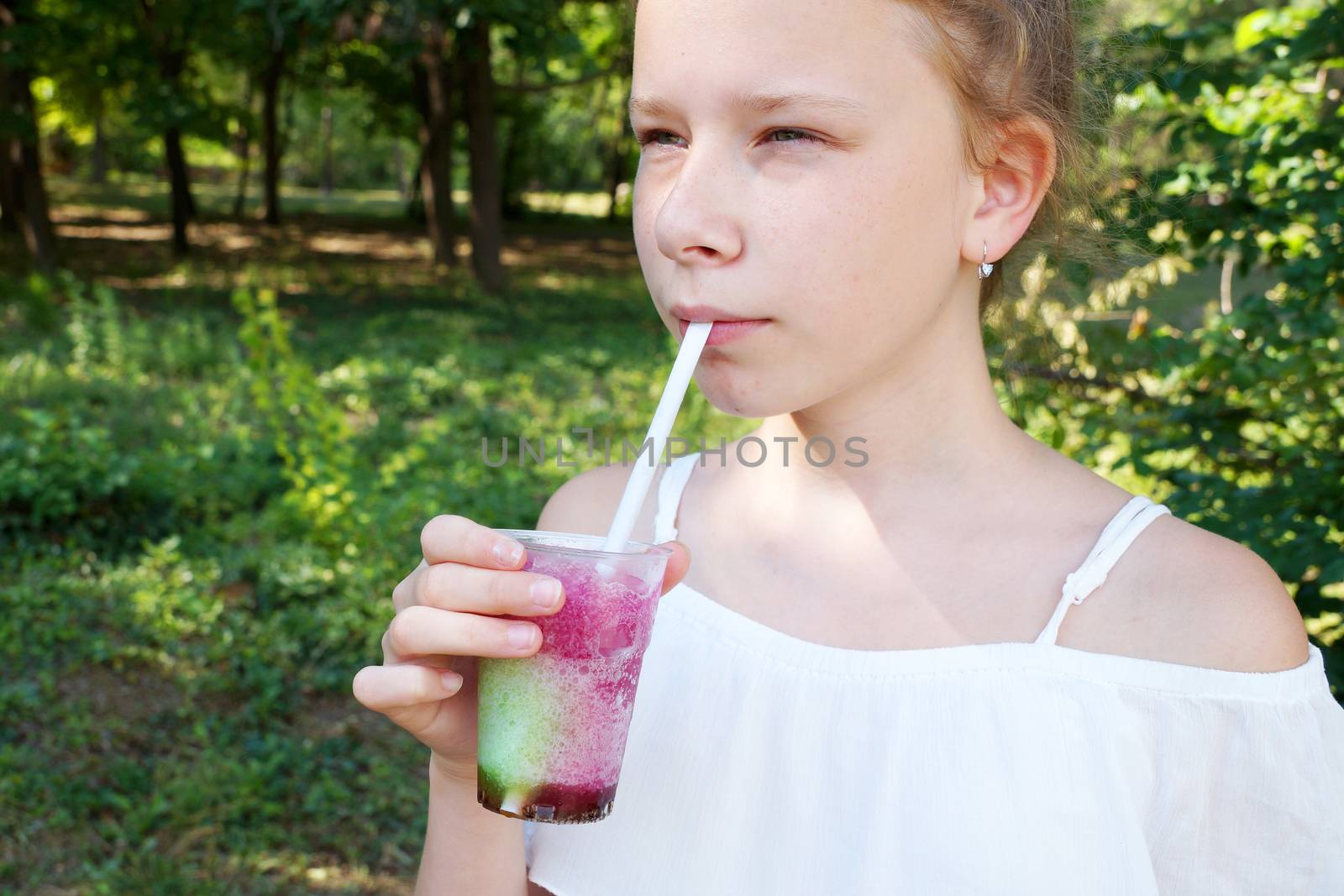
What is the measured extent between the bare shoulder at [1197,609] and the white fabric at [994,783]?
0.02m

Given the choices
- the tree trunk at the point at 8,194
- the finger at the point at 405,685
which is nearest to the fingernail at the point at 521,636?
the finger at the point at 405,685

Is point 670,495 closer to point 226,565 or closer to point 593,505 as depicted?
point 593,505

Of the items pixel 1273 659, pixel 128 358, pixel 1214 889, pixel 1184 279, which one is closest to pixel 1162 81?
pixel 1273 659

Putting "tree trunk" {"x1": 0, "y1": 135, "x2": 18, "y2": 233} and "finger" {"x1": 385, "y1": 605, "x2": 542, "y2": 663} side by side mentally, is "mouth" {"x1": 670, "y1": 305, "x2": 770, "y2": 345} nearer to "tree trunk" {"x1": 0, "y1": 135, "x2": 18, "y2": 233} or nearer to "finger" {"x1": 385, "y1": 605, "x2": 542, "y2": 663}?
"finger" {"x1": 385, "y1": 605, "x2": 542, "y2": 663}

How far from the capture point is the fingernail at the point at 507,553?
1.11 m

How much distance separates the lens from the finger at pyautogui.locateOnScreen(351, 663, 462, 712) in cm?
119

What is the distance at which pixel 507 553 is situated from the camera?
111 cm

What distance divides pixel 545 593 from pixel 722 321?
1.23 ft

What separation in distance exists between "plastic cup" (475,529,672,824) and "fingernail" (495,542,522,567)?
0.03 m

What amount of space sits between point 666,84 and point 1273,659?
0.93m

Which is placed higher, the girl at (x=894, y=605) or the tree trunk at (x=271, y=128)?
the girl at (x=894, y=605)

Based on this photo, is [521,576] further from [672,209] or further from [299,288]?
[299,288]

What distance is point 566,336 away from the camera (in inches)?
425

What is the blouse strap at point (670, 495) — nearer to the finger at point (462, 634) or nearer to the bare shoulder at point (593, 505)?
the bare shoulder at point (593, 505)
